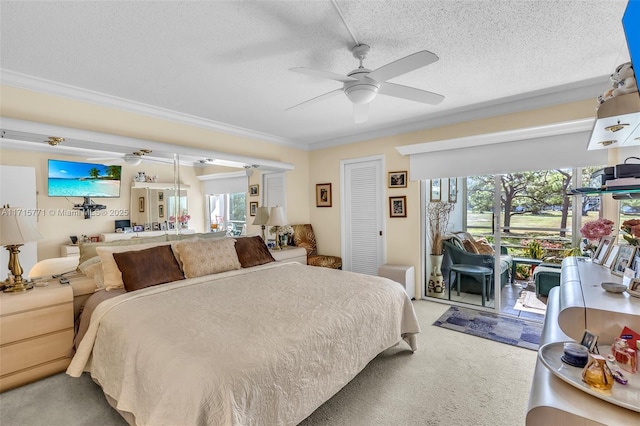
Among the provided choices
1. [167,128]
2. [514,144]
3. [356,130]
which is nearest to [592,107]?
[514,144]

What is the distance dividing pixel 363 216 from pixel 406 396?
2.97 meters

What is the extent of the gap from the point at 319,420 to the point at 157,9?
271 centimetres

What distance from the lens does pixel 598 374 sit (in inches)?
36.9

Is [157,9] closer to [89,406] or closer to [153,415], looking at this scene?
[153,415]

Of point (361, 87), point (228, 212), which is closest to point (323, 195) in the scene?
point (228, 212)

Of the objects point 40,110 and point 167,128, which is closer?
point 40,110

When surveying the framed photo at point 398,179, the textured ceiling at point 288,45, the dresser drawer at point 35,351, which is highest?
the textured ceiling at point 288,45

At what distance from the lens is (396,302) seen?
254 centimetres

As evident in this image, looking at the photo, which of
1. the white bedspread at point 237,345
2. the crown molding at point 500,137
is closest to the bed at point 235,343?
the white bedspread at point 237,345

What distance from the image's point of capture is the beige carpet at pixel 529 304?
3.63m

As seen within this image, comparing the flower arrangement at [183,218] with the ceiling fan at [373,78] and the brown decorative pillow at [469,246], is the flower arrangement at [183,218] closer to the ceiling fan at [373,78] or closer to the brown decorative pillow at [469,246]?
the ceiling fan at [373,78]

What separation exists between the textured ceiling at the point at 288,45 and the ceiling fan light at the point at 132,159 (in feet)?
1.93

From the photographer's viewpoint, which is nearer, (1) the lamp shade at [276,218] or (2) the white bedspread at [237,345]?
(2) the white bedspread at [237,345]

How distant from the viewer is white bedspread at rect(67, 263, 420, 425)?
4.33 feet
